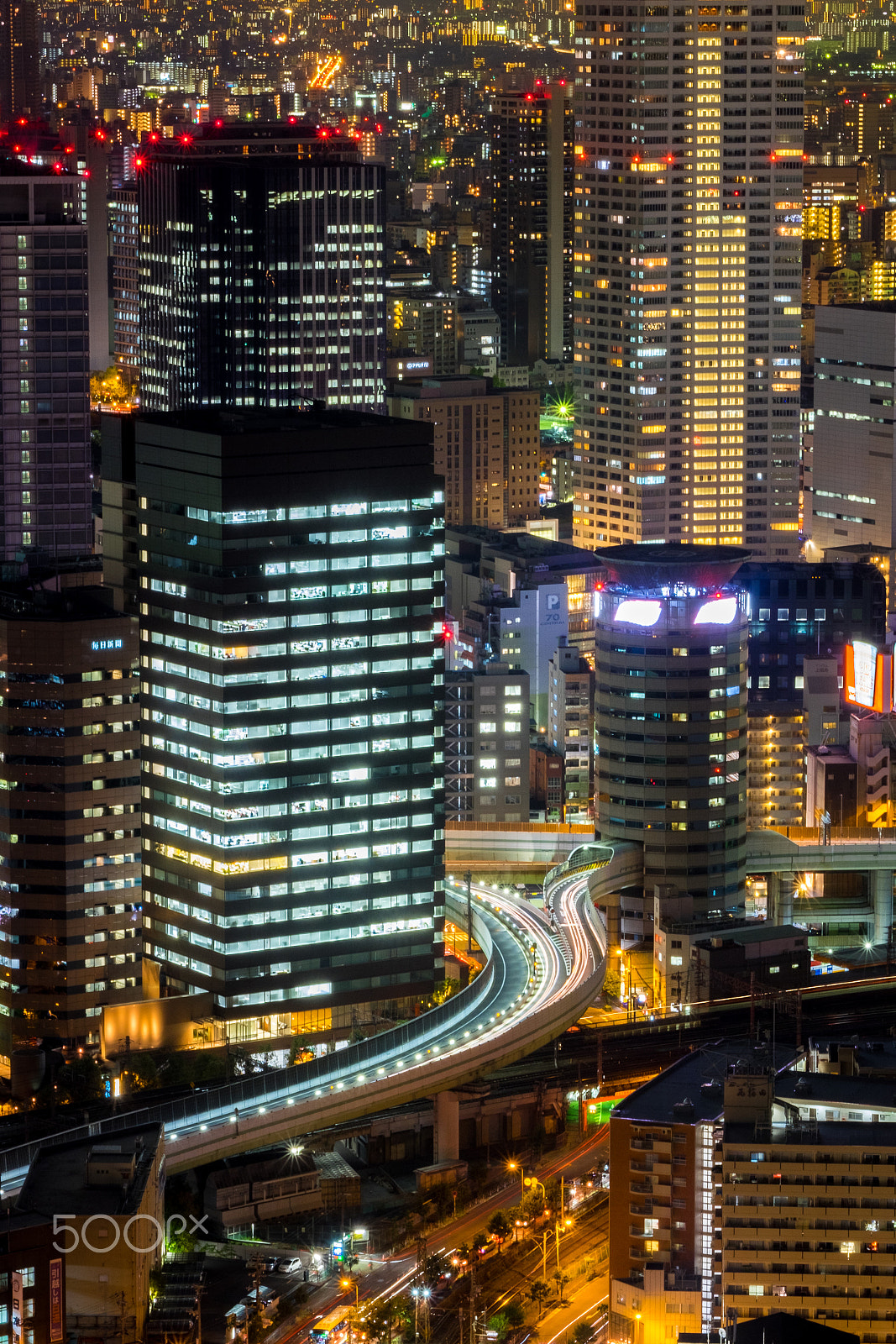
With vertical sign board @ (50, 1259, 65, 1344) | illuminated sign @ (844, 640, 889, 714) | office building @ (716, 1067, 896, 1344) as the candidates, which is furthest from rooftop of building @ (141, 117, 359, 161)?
vertical sign board @ (50, 1259, 65, 1344)

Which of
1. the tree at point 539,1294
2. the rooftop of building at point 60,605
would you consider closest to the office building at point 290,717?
the rooftop of building at point 60,605

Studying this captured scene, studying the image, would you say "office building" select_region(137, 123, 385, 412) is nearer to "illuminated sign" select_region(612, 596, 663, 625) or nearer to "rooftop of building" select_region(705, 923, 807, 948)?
"illuminated sign" select_region(612, 596, 663, 625)

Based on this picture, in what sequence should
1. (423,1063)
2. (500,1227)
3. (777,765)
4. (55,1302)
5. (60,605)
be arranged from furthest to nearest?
(777,765), (60,605), (423,1063), (500,1227), (55,1302)

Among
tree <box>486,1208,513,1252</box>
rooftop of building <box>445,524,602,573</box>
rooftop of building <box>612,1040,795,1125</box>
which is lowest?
tree <box>486,1208,513,1252</box>

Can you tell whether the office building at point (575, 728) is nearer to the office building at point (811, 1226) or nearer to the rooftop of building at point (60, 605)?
the rooftop of building at point (60, 605)

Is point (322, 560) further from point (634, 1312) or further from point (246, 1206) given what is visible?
point (634, 1312)

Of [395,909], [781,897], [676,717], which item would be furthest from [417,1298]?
[781,897]

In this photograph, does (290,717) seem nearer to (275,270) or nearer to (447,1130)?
(447,1130)
